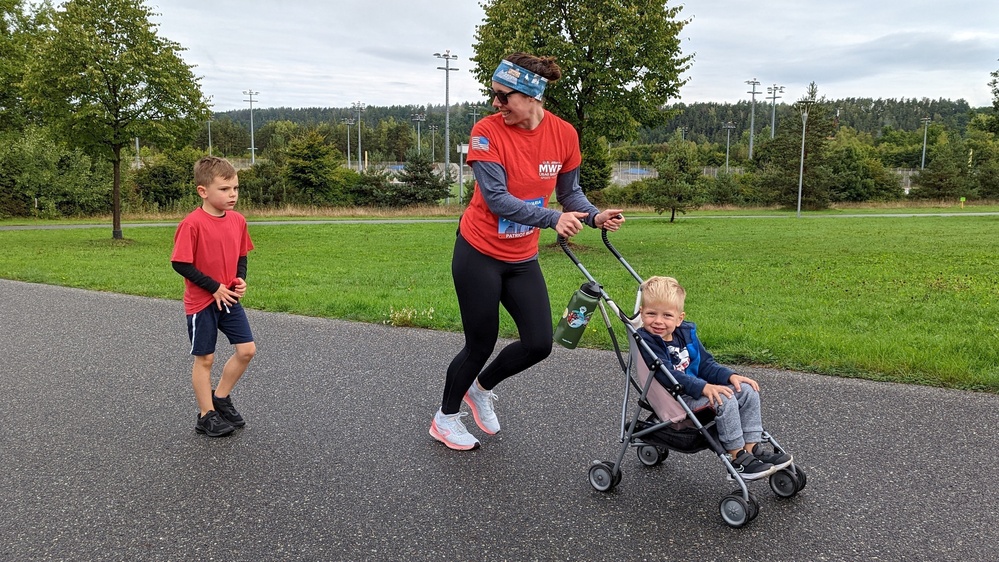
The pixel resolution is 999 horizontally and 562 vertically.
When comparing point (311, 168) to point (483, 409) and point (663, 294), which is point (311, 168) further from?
point (663, 294)

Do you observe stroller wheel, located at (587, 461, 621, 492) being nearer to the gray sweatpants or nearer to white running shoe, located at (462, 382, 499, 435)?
the gray sweatpants

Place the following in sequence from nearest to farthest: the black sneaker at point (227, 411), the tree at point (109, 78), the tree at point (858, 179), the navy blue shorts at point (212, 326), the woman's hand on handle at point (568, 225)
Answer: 1. the woman's hand on handle at point (568, 225)
2. the navy blue shorts at point (212, 326)
3. the black sneaker at point (227, 411)
4. the tree at point (109, 78)
5. the tree at point (858, 179)

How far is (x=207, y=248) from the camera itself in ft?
13.6

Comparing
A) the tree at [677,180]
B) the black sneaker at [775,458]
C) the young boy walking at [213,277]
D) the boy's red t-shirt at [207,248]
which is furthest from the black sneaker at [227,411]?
the tree at [677,180]

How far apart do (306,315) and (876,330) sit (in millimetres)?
6099

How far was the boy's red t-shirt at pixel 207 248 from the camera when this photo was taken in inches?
159

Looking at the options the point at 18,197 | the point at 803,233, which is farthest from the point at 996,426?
the point at 18,197

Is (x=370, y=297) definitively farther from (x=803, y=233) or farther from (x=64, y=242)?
(x=803, y=233)

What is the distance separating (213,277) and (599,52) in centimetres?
1289

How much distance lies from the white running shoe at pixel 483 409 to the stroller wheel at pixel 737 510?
4.95 ft

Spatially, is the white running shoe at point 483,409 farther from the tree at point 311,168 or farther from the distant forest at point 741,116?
the distant forest at point 741,116

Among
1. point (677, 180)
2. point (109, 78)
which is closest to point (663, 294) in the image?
point (109, 78)

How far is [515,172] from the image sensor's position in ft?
11.8

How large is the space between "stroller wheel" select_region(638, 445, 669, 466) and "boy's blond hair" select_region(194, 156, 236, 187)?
2.84 metres
